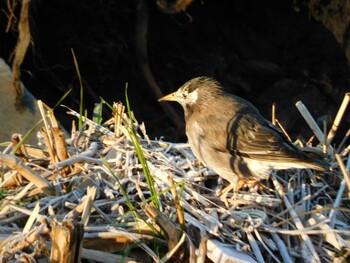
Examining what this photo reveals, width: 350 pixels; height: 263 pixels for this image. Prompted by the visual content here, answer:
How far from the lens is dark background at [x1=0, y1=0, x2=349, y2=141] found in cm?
766

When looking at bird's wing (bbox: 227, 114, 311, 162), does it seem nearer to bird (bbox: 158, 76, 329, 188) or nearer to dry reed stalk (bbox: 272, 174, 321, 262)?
bird (bbox: 158, 76, 329, 188)

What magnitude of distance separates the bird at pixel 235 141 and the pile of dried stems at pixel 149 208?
95 millimetres

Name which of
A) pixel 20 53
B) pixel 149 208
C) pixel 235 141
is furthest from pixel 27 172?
pixel 20 53

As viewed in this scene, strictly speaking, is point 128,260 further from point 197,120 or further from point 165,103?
point 165,103

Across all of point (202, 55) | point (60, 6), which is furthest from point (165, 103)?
point (60, 6)

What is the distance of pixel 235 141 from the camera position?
486 centimetres

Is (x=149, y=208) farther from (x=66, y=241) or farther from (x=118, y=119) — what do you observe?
(x=118, y=119)

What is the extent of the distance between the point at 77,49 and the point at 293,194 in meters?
3.90

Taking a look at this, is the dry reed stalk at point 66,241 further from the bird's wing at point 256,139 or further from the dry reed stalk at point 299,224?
the bird's wing at point 256,139

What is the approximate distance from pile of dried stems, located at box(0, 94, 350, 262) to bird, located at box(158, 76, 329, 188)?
0.31ft

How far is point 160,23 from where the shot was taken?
333 inches

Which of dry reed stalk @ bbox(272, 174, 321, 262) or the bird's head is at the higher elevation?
the bird's head

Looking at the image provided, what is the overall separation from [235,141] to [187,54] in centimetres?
374

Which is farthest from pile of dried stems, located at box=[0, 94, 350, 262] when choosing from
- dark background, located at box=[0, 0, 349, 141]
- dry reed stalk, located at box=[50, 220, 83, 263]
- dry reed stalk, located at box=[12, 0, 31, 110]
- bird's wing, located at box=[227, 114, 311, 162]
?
dark background, located at box=[0, 0, 349, 141]
